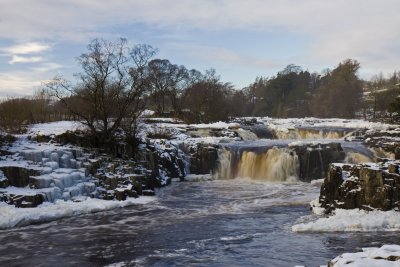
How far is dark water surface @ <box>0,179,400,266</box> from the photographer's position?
44.9 ft

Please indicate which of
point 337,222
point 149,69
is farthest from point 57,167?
point 149,69

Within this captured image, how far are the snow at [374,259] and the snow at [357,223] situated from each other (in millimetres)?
8535

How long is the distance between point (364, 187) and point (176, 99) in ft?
155

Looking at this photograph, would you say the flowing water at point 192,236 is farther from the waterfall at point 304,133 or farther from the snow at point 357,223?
the waterfall at point 304,133

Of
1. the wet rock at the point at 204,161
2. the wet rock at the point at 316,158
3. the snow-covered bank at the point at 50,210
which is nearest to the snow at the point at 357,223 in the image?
the snow-covered bank at the point at 50,210

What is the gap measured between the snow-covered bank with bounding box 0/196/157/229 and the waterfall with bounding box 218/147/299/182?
10140mm

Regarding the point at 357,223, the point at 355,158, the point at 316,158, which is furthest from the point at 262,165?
the point at 357,223

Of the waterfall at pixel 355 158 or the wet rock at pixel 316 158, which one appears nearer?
the wet rock at pixel 316 158

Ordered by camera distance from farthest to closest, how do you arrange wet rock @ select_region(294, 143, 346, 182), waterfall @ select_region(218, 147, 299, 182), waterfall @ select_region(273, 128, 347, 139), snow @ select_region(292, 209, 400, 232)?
waterfall @ select_region(273, 128, 347, 139)
waterfall @ select_region(218, 147, 299, 182)
wet rock @ select_region(294, 143, 346, 182)
snow @ select_region(292, 209, 400, 232)

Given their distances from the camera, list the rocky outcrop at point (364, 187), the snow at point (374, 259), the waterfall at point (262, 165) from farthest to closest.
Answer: the waterfall at point (262, 165) < the rocky outcrop at point (364, 187) < the snow at point (374, 259)

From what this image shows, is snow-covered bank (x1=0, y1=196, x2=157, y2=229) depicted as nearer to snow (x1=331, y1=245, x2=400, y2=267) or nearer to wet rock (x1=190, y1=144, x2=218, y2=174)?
wet rock (x1=190, y1=144, x2=218, y2=174)

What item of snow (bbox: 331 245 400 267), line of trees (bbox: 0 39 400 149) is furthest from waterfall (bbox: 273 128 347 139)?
snow (bbox: 331 245 400 267)

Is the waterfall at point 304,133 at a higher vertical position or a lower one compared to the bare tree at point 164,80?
lower

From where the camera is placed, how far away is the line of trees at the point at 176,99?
27.8m
